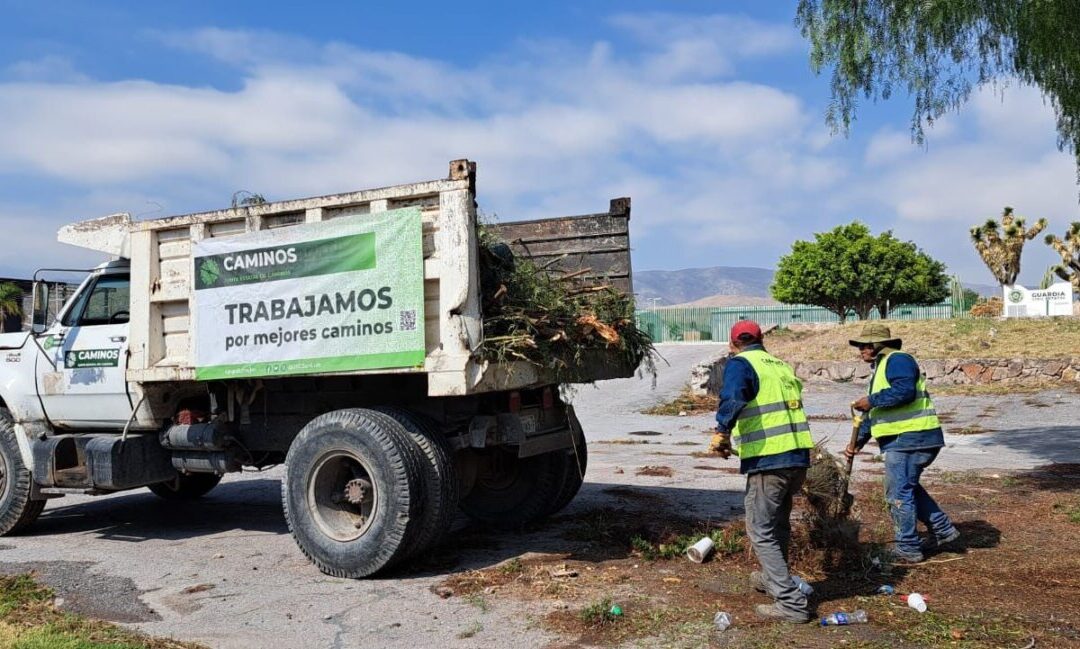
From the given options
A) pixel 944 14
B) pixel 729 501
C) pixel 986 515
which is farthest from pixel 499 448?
pixel 944 14

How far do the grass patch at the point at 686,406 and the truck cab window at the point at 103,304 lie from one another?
13.6 metres

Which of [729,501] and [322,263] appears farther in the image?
[729,501]

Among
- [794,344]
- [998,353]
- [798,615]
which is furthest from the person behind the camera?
[794,344]

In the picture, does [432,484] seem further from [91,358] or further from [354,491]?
[91,358]

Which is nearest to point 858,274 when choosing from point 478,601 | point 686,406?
point 686,406

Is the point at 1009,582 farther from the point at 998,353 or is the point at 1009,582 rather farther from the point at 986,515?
the point at 998,353

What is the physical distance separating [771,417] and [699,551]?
1.43m

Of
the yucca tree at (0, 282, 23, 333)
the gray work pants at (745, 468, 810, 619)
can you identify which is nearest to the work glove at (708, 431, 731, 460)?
the gray work pants at (745, 468, 810, 619)

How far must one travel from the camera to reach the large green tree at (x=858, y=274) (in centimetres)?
4688

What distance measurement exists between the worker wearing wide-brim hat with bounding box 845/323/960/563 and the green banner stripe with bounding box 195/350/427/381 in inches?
122

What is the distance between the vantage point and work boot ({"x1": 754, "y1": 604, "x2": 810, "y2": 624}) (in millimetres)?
4895

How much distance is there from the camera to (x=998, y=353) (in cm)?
2259

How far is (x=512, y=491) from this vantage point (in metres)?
7.70

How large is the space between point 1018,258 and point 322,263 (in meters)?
→ 46.8
